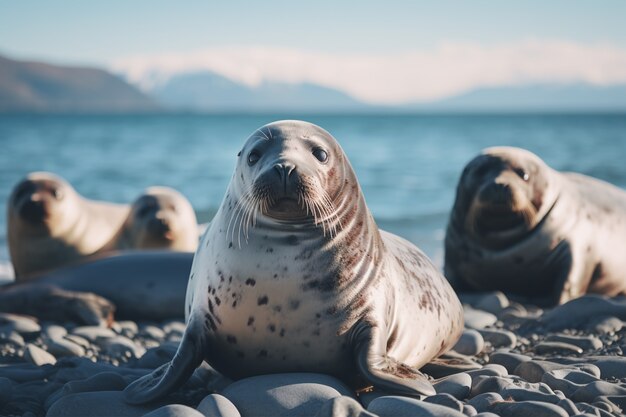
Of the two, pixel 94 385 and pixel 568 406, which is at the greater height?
pixel 568 406

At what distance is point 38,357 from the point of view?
535 centimetres

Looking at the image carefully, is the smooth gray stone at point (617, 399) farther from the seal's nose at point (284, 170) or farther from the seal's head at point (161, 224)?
the seal's head at point (161, 224)

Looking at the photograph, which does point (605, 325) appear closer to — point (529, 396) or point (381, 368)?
point (529, 396)

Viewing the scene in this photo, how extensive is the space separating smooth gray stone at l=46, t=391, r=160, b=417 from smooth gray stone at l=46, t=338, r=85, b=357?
5.96 feet

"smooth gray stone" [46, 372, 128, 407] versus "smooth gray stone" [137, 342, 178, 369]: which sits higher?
"smooth gray stone" [46, 372, 128, 407]

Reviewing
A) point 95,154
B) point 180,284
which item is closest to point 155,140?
point 95,154

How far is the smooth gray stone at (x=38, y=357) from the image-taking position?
17.4ft

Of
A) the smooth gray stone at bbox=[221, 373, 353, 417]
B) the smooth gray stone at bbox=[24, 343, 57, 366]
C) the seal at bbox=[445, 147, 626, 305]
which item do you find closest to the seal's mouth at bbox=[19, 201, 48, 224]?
the seal at bbox=[445, 147, 626, 305]

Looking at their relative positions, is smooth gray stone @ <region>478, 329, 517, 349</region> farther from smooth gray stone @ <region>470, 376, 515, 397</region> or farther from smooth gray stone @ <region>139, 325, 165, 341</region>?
smooth gray stone @ <region>139, 325, 165, 341</region>

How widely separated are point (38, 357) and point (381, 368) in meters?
2.31

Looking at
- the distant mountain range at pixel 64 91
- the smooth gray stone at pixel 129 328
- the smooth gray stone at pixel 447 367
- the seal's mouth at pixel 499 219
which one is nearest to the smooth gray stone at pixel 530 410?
the smooth gray stone at pixel 447 367

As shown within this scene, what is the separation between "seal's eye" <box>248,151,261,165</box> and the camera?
14.0 ft

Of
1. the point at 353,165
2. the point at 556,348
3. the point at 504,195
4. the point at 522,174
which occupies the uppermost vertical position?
the point at 522,174

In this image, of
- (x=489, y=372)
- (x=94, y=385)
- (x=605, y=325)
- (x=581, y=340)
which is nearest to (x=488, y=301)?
(x=605, y=325)
